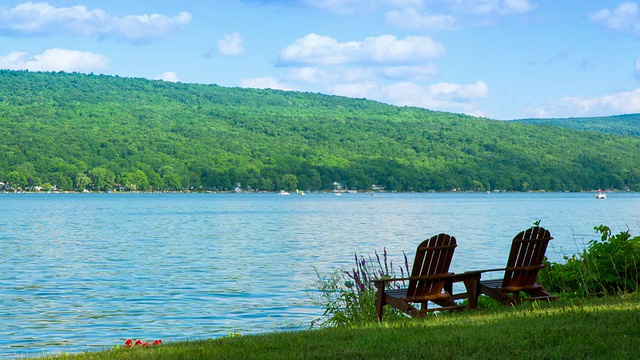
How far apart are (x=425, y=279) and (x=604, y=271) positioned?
3.21 meters

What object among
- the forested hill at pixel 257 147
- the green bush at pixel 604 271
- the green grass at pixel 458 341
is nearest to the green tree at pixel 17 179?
the forested hill at pixel 257 147

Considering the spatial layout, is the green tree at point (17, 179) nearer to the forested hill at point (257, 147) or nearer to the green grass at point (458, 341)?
the forested hill at point (257, 147)

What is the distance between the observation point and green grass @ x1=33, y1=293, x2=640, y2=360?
22.5 ft

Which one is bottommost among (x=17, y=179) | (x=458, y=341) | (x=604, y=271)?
(x=458, y=341)

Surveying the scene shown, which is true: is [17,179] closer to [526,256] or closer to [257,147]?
[257,147]

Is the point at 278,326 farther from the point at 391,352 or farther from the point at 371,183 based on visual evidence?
the point at 371,183

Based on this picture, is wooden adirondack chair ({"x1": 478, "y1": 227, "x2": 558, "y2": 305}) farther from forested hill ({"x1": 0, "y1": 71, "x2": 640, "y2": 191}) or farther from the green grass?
forested hill ({"x1": 0, "y1": 71, "x2": 640, "y2": 191})

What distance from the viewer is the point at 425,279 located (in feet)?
30.3

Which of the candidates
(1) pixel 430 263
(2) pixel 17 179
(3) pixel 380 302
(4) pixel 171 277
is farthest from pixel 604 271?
(2) pixel 17 179

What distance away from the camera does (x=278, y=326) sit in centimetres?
1420

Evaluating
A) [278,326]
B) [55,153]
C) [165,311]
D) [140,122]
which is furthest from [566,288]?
[140,122]

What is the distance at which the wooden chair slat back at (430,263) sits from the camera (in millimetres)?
9250

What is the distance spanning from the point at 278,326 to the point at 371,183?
13604 cm

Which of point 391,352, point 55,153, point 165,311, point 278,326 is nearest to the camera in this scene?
point 391,352
